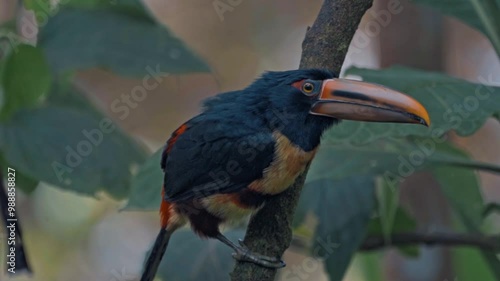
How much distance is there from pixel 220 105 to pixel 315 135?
11.8 inches

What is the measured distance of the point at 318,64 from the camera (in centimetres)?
215

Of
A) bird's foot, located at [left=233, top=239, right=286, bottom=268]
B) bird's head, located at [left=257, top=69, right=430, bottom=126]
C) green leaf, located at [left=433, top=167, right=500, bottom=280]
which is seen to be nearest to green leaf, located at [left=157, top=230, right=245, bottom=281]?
bird's foot, located at [left=233, top=239, right=286, bottom=268]

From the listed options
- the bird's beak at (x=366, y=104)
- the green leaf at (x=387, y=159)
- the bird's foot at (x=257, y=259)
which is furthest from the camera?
the green leaf at (x=387, y=159)

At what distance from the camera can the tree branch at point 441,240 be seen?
8.04 ft

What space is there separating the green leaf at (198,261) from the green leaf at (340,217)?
0.32m

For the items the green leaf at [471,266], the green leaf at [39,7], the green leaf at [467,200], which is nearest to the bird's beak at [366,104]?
the green leaf at [467,200]

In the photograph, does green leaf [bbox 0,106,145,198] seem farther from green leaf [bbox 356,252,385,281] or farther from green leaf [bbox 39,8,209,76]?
green leaf [bbox 356,252,385,281]

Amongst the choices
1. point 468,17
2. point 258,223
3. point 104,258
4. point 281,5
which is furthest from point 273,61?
point 258,223

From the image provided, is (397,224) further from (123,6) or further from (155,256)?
(123,6)

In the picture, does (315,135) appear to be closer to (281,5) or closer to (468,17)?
(468,17)

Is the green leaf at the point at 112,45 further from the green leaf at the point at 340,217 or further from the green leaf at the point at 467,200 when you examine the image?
the green leaf at the point at 467,200

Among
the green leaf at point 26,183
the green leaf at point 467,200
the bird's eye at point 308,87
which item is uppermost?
the bird's eye at point 308,87

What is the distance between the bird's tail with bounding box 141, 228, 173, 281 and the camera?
2.29 meters

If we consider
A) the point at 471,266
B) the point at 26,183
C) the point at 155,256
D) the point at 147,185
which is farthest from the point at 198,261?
the point at 471,266
